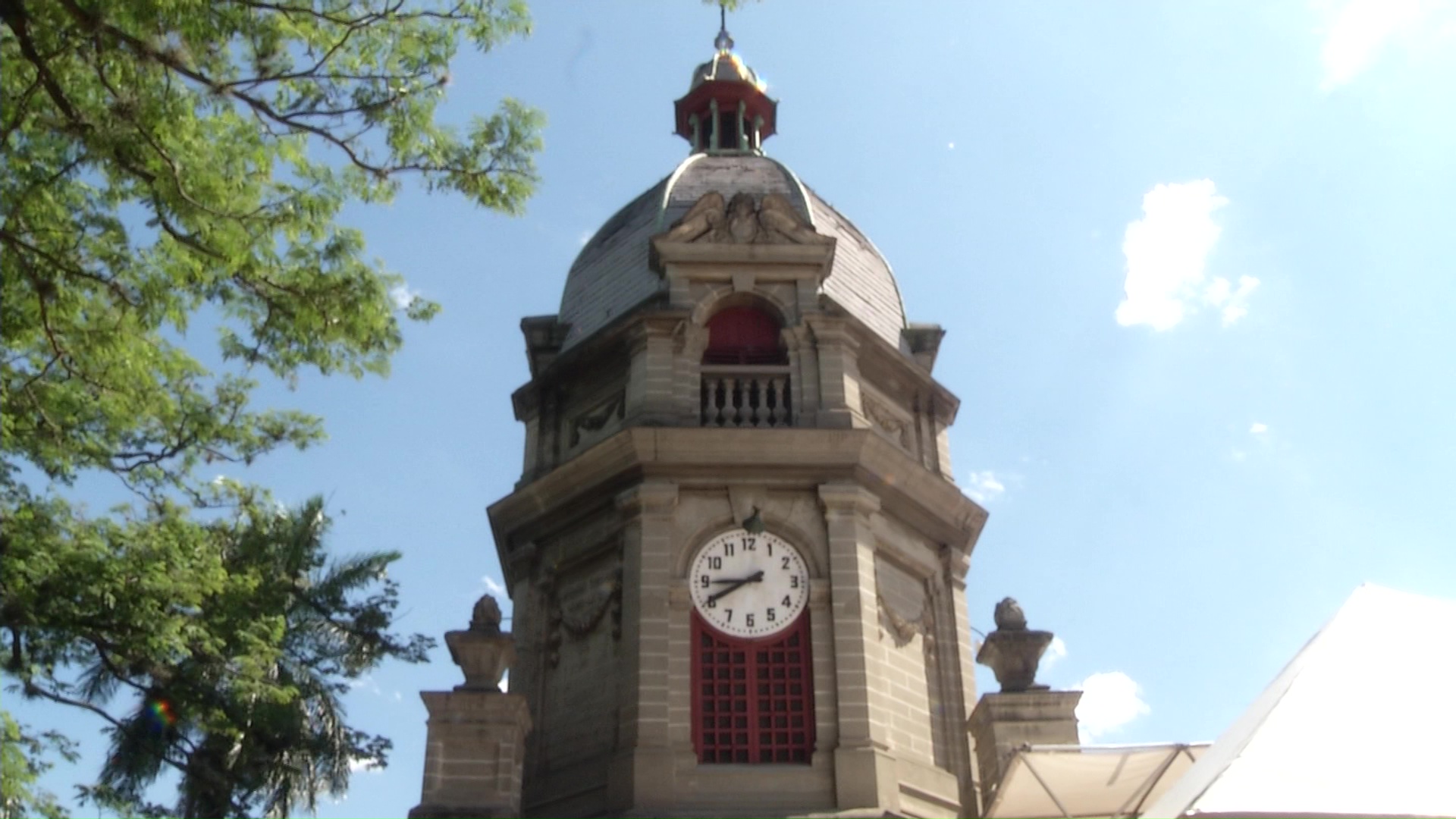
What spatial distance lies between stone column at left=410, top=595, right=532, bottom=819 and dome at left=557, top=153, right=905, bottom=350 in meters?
6.64

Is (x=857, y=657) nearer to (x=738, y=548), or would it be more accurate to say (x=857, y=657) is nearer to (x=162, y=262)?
(x=738, y=548)

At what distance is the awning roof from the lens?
Result: 1257cm

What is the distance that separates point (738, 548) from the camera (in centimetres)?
1769

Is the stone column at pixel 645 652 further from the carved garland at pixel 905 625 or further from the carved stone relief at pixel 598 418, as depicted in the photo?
the carved garland at pixel 905 625

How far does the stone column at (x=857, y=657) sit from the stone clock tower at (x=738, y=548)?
1.2 inches

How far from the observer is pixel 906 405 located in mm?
21312

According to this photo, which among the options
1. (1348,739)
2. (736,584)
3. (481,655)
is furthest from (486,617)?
(1348,739)

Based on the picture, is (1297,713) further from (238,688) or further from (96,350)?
(238,688)

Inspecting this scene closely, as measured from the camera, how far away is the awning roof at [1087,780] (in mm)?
12570

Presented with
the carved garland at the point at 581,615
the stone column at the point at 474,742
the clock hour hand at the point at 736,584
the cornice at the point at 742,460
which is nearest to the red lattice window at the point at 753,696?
the clock hour hand at the point at 736,584

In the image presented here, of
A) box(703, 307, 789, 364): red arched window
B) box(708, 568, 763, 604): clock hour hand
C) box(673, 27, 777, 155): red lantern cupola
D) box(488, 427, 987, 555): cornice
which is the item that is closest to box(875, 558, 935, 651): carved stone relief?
box(488, 427, 987, 555): cornice

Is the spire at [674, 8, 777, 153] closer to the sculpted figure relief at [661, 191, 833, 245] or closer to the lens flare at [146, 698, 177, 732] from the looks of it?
the sculpted figure relief at [661, 191, 833, 245]

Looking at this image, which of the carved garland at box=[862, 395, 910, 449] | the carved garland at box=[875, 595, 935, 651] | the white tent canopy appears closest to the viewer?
the white tent canopy

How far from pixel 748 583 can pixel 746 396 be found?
119 inches
